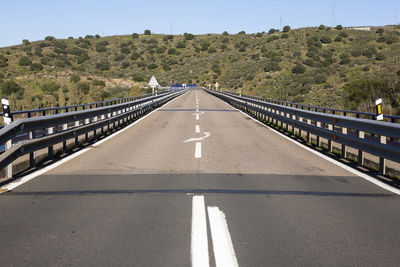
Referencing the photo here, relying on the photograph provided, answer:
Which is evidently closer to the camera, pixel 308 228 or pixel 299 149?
pixel 308 228

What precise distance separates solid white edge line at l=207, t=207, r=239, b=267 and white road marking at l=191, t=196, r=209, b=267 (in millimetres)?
88

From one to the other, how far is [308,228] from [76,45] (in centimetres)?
15667

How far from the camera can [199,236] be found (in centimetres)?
455

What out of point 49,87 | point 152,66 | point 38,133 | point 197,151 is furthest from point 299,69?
point 38,133

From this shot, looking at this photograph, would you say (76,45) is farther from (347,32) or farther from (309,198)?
(309,198)

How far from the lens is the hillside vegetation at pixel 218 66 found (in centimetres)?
4427

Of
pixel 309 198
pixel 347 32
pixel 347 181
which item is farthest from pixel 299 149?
pixel 347 32

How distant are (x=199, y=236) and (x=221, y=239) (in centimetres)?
25

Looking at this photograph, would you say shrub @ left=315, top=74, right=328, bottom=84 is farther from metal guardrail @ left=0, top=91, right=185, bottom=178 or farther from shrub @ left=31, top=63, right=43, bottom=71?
shrub @ left=31, top=63, right=43, bottom=71

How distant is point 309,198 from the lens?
625 cm

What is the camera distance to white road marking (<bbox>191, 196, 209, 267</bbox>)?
3.89m

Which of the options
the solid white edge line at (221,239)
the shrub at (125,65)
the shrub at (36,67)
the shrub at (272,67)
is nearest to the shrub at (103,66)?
the shrub at (125,65)

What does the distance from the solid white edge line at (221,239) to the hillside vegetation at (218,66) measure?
54.0ft

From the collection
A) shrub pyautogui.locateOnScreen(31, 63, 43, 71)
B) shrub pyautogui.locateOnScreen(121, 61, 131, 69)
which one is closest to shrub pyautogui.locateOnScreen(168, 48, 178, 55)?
shrub pyautogui.locateOnScreen(121, 61, 131, 69)
